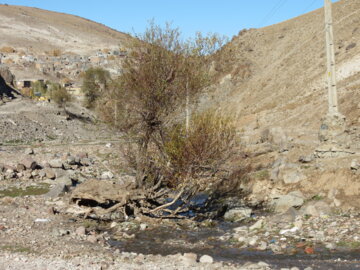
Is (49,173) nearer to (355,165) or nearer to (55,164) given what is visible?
(55,164)

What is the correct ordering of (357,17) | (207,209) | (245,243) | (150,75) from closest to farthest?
(245,243)
(150,75)
(207,209)
(357,17)

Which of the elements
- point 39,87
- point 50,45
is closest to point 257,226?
point 39,87

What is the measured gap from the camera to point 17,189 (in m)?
18.1

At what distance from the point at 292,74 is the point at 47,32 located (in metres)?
121

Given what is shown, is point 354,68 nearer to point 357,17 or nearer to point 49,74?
point 357,17

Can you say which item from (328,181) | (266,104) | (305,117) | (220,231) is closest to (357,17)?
(266,104)

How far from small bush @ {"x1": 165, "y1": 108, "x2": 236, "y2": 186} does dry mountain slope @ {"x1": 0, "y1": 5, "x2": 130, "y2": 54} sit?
343 ft

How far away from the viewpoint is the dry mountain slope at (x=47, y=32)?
127938mm

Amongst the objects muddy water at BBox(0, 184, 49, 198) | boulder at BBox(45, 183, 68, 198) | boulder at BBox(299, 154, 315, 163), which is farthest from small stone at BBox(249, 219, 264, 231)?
muddy water at BBox(0, 184, 49, 198)

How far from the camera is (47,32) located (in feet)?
504

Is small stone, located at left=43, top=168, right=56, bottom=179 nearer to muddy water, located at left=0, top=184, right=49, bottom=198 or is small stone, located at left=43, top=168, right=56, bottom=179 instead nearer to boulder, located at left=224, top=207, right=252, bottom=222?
muddy water, located at left=0, top=184, right=49, bottom=198

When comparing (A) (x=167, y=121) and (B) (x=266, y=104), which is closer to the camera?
(A) (x=167, y=121)

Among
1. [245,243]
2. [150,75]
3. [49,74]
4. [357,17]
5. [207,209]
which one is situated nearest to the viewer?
[245,243]

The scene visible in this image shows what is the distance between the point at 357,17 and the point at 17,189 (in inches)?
1835
